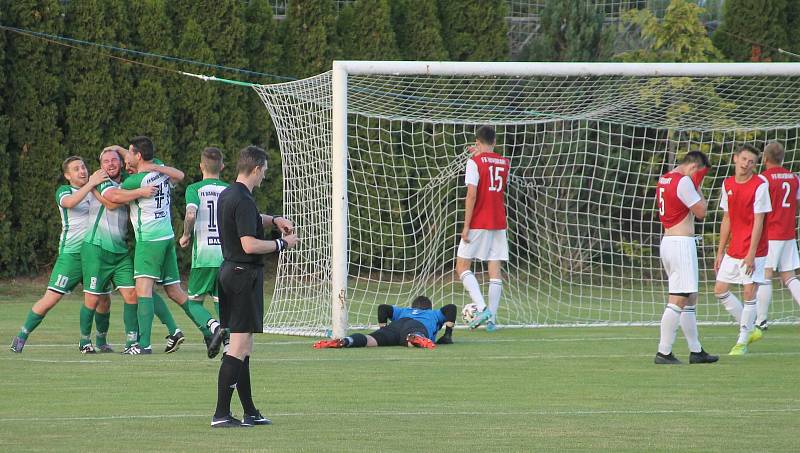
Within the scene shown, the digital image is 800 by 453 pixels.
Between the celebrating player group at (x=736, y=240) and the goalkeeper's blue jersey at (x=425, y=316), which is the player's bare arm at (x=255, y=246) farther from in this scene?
the goalkeeper's blue jersey at (x=425, y=316)

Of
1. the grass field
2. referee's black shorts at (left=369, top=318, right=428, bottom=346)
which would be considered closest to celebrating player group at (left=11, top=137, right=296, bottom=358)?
the grass field

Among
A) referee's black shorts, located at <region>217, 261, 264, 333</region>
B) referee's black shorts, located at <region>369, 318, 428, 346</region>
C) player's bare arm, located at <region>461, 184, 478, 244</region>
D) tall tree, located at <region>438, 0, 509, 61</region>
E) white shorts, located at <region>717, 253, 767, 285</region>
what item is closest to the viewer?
referee's black shorts, located at <region>217, 261, 264, 333</region>

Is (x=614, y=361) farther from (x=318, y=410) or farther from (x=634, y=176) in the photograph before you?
(x=634, y=176)

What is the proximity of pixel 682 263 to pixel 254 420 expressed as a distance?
470 centimetres

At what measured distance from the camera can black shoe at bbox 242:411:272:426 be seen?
7605mm

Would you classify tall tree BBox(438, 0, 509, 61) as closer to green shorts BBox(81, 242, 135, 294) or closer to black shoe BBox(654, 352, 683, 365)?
green shorts BBox(81, 242, 135, 294)

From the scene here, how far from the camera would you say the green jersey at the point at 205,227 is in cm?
1180

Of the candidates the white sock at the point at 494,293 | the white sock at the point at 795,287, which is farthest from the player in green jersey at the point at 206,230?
the white sock at the point at 795,287

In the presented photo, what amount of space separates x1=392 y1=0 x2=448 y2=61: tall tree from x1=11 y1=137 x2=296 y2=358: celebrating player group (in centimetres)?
1001

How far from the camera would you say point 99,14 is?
18844 millimetres

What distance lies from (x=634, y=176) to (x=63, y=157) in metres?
8.70

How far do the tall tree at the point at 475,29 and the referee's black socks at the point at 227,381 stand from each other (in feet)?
48.5

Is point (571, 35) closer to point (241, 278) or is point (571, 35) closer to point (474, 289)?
point (474, 289)

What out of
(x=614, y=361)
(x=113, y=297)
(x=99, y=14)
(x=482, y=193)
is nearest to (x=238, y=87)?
(x=99, y=14)
